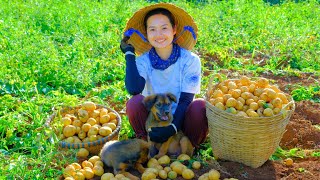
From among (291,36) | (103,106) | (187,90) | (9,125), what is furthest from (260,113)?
(291,36)

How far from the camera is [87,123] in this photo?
4.48 m

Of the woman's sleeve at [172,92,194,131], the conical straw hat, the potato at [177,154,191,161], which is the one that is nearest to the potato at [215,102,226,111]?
the woman's sleeve at [172,92,194,131]

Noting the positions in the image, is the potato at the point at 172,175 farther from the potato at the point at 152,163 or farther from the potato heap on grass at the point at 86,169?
the potato heap on grass at the point at 86,169

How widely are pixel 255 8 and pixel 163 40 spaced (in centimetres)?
657

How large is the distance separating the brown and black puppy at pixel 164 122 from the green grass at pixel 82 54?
0.26 metres

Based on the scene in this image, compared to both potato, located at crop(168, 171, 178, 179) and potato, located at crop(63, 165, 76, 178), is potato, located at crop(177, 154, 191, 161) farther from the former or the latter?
potato, located at crop(63, 165, 76, 178)

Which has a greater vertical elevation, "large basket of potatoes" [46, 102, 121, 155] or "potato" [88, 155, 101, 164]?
"large basket of potatoes" [46, 102, 121, 155]

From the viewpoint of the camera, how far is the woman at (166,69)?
423 centimetres

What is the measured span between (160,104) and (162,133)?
0.93 feet

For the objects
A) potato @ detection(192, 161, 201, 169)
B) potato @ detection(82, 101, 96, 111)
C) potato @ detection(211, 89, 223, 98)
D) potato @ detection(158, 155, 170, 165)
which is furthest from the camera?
potato @ detection(82, 101, 96, 111)

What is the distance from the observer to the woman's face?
4223 millimetres

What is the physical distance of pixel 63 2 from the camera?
1000cm

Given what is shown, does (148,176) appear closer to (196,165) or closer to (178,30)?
(196,165)

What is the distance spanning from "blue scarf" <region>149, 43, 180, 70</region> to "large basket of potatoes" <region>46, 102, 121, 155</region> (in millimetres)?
723
